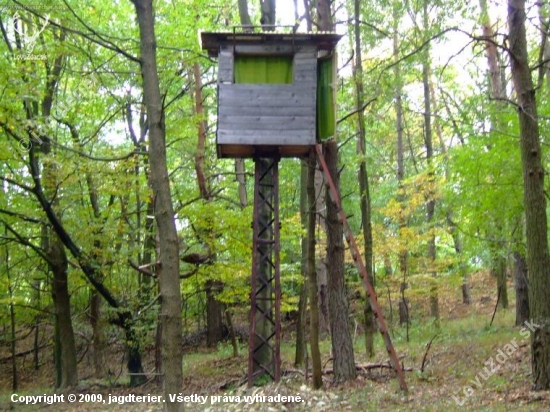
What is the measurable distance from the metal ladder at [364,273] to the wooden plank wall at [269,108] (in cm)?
57

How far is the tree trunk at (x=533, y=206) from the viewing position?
7.48 m

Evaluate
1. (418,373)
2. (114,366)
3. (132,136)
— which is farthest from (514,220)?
(114,366)

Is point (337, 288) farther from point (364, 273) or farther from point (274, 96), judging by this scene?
point (274, 96)

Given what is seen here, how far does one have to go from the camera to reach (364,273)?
8688 millimetres

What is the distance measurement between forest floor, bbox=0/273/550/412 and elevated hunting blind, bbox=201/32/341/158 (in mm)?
4203

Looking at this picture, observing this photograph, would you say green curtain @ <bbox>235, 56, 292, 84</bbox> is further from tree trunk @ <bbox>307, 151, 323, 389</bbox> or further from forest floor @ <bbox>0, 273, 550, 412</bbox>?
forest floor @ <bbox>0, 273, 550, 412</bbox>

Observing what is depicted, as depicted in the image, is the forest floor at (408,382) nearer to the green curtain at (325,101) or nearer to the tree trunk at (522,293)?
the tree trunk at (522,293)

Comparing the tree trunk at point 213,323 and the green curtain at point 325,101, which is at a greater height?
the green curtain at point 325,101

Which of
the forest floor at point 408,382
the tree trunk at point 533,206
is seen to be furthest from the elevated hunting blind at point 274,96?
the tree trunk at point 533,206

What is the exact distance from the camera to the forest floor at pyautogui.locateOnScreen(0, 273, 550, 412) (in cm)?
811

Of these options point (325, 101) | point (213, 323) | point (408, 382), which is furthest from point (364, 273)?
point (213, 323)

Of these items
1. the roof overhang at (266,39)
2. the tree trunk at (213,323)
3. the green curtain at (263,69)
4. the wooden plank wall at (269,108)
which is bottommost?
the tree trunk at (213,323)

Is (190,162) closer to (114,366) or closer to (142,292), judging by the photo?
(142,292)

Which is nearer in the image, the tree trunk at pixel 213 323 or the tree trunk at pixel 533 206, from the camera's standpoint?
the tree trunk at pixel 533 206
